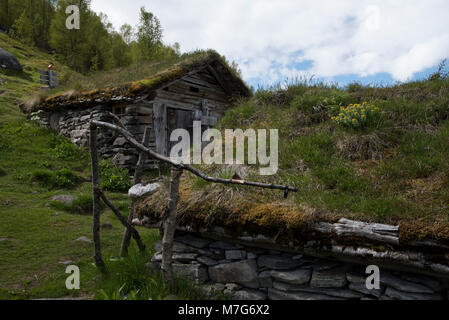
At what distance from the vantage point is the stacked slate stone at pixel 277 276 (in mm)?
2920

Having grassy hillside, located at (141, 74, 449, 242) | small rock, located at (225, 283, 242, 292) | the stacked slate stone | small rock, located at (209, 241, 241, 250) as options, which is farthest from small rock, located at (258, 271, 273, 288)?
grassy hillside, located at (141, 74, 449, 242)

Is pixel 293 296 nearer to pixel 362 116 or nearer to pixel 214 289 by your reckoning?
pixel 214 289

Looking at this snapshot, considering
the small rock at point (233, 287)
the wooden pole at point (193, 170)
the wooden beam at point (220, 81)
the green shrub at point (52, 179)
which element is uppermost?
the wooden beam at point (220, 81)

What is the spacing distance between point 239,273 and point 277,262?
19.0 inches

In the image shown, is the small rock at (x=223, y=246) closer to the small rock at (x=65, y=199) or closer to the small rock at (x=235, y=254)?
the small rock at (x=235, y=254)

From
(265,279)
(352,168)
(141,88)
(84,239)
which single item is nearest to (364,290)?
(265,279)

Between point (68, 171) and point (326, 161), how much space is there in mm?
7019

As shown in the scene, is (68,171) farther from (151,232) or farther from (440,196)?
(440,196)

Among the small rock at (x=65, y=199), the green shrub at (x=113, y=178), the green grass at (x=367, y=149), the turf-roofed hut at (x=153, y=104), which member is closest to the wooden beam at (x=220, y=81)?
the turf-roofed hut at (x=153, y=104)

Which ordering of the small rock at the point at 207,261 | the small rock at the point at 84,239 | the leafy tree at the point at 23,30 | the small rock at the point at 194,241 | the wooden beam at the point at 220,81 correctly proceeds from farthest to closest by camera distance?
1. the leafy tree at the point at 23,30
2. the wooden beam at the point at 220,81
3. the small rock at the point at 84,239
4. the small rock at the point at 194,241
5. the small rock at the point at 207,261

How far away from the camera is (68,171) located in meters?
8.41

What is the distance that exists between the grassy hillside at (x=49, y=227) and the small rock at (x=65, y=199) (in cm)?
17

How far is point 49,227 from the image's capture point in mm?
5637
